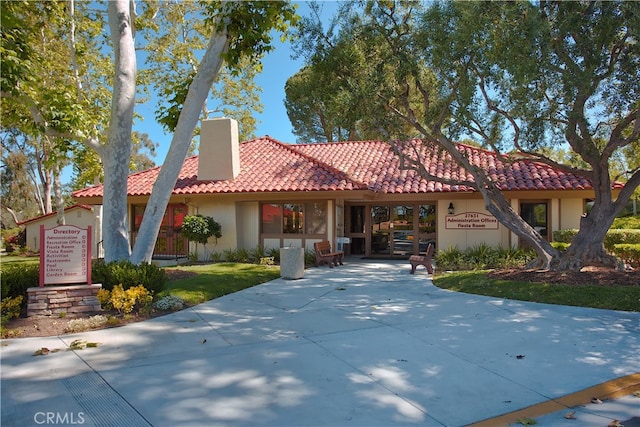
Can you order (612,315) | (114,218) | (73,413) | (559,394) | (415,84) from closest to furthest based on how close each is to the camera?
(73,413) < (559,394) < (612,315) < (114,218) < (415,84)

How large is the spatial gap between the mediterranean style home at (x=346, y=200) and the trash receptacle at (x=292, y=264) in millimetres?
3740

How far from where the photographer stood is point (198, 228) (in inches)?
632

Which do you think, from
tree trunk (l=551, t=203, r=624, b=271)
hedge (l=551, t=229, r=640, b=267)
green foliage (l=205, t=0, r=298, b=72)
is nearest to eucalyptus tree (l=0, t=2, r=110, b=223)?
green foliage (l=205, t=0, r=298, b=72)

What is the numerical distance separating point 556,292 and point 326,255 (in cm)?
748

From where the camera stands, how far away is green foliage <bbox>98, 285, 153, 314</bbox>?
7.34 metres

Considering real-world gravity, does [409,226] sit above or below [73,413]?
above

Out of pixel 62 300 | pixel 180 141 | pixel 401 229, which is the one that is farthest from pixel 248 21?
pixel 401 229

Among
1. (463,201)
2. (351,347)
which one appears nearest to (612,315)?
(351,347)

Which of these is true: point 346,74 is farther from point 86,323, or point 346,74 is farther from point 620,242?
point 620,242

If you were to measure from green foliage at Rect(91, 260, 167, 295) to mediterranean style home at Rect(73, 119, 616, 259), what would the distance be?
7751 mm

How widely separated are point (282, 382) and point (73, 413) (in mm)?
1957

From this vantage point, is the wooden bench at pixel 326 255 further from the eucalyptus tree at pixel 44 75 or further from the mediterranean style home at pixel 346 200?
the eucalyptus tree at pixel 44 75

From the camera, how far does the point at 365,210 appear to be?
730 inches

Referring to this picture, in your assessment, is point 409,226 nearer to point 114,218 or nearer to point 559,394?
point 114,218
